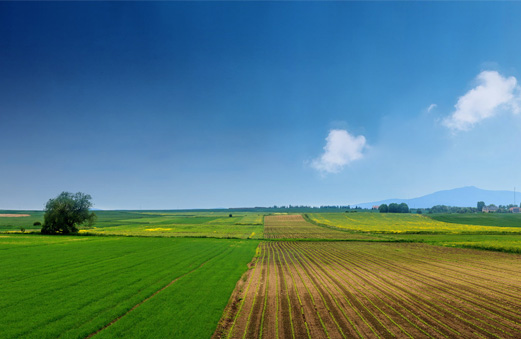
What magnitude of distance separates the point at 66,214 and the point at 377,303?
90072 millimetres

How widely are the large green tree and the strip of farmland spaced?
73.8m

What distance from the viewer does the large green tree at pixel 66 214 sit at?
7631cm

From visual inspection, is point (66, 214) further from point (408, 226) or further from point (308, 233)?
point (408, 226)

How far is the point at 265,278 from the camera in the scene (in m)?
26.2

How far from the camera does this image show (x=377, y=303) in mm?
17953

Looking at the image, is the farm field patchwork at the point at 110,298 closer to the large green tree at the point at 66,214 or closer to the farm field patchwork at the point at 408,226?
the large green tree at the point at 66,214

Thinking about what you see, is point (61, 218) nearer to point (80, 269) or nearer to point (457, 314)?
point (80, 269)

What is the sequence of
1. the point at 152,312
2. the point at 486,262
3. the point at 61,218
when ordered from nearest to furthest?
the point at 152,312 → the point at 486,262 → the point at 61,218

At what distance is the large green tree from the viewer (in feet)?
250

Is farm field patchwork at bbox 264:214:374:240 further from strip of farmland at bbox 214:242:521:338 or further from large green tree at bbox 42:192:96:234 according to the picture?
large green tree at bbox 42:192:96:234

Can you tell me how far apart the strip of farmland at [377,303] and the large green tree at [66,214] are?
242 feet

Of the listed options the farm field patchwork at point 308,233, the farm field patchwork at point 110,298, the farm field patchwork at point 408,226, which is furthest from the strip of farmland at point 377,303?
the farm field patchwork at point 408,226

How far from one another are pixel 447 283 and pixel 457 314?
9.56 m

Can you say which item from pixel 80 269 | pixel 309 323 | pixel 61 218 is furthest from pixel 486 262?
pixel 61 218
